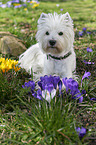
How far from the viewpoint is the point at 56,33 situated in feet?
10.6

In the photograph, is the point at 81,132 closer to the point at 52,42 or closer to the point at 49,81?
the point at 49,81

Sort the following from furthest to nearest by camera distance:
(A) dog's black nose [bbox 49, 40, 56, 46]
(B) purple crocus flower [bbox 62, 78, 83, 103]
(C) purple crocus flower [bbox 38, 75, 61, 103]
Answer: (A) dog's black nose [bbox 49, 40, 56, 46] → (B) purple crocus flower [bbox 62, 78, 83, 103] → (C) purple crocus flower [bbox 38, 75, 61, 103]

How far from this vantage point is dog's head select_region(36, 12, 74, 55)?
321 cm

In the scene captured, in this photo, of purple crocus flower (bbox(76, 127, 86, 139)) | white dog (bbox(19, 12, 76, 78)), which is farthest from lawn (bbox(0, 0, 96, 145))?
white dog (bbox(19, 12, 76, 78))

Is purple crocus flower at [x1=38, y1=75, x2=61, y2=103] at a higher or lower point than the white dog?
lower

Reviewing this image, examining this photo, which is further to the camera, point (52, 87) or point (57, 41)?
point (57, 41)

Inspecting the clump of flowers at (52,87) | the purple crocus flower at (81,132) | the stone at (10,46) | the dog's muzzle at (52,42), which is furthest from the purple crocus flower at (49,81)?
the stone at (10,46)

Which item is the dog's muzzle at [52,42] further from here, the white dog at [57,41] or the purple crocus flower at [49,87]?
the purple crocus flower at [49,87]

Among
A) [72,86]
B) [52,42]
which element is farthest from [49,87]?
[52,42]

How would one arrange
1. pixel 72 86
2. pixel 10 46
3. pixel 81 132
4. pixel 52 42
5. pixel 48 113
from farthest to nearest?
1. pixel 10 46
2. pixel 52 42
3. pixel 72 86
4. pixel 48 113
5. pixel 81 132

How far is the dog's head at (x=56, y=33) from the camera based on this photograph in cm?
321

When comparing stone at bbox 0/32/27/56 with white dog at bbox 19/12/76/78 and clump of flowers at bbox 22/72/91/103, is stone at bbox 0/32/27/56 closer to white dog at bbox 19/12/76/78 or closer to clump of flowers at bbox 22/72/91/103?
white dog at bbox 19/12/76/78

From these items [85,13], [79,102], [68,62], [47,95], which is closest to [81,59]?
[68,62]

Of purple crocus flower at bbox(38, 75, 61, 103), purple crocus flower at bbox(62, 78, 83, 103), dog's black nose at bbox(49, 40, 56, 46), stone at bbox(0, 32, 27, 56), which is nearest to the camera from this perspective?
purple crocus flower at bbox(38, 75, 61, 103)
